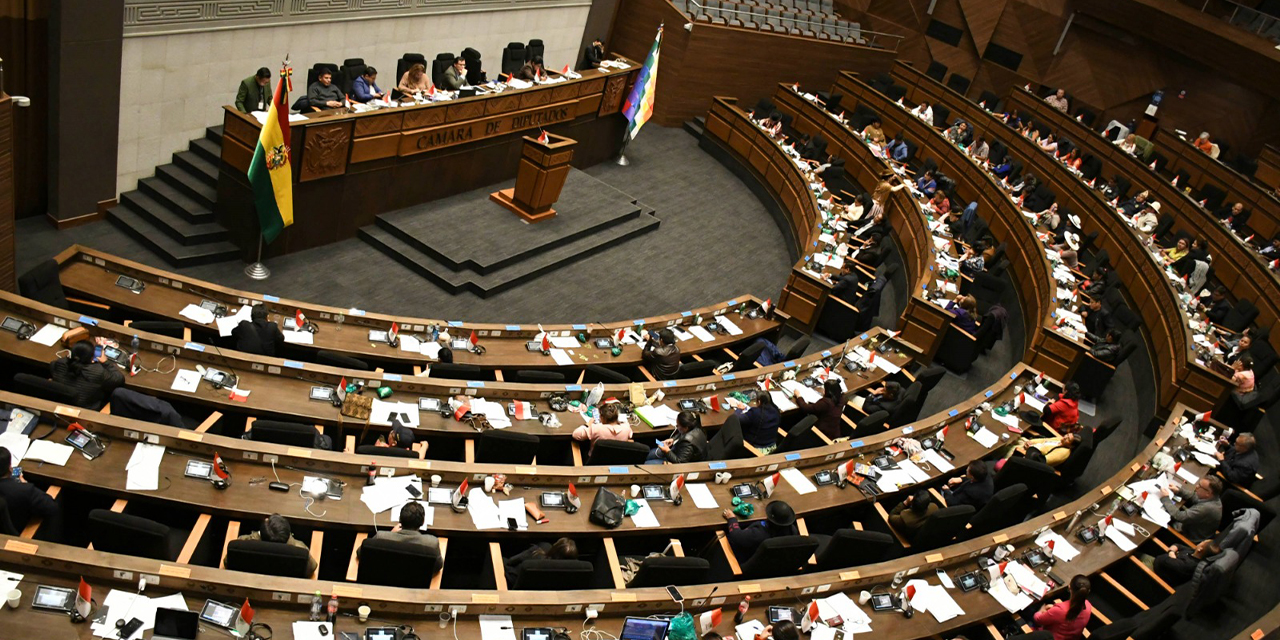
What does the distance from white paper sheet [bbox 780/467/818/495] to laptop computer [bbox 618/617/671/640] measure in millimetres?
2380

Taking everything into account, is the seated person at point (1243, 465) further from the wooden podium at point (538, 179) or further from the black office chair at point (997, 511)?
the wooden podium at point (538, 179)

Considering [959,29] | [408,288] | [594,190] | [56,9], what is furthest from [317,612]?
[959,29]

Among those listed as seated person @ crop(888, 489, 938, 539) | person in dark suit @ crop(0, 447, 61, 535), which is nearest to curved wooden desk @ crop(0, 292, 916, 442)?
person in dark suit @ crop(0, 447, 61, 535)

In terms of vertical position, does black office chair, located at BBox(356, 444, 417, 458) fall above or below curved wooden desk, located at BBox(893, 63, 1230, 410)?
below

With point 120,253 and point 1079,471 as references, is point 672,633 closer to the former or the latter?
point 1079,471

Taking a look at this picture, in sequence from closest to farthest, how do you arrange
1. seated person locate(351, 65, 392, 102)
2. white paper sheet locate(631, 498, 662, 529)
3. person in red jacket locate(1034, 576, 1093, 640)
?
person in red jacket locate(1034, 576, 1093, 640) < white paper sheet locate(631, 498, 662, 529) < seated person locate(351, 65, 392, 102)

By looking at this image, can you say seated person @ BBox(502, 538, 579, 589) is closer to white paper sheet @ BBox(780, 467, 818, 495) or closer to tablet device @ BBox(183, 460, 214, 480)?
tablet device @ BBox(183, 460, 214, 480)

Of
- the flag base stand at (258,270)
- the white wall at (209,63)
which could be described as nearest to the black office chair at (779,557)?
the flag base stand at (258,270)

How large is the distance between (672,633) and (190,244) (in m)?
7.12

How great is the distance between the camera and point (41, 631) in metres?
4.63

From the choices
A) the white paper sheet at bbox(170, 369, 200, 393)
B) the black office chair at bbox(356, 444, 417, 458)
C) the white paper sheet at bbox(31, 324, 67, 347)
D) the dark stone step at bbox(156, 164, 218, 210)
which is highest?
the black office chair at bbox(356, 444, 417, 458)

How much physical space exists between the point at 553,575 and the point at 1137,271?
35.7 feet

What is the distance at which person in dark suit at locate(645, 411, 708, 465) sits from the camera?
300 inches

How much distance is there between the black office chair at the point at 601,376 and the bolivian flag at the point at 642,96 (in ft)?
23.6
